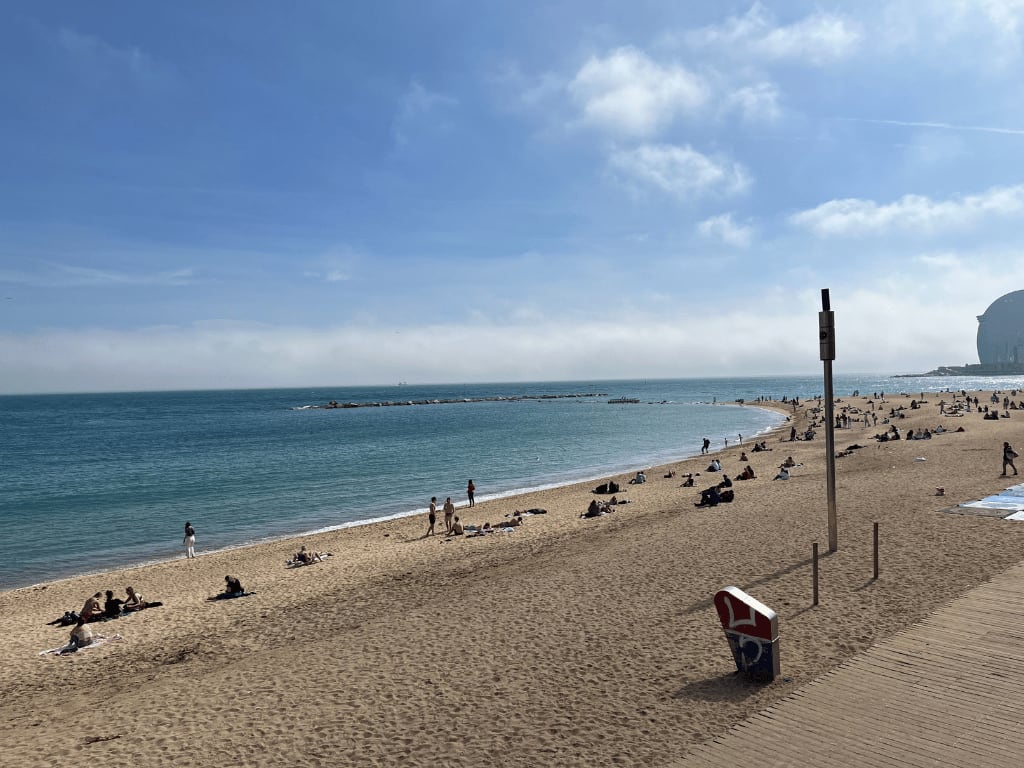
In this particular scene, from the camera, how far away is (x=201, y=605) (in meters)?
14.8

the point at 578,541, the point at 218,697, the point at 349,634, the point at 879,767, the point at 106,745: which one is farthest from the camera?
the point at 578,541

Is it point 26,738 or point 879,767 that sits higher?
point 879,767

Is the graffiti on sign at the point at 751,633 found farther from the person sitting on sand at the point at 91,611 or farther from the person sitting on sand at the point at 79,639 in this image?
the person sitting on sand at the point at 91,611

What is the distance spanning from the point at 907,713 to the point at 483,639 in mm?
6075

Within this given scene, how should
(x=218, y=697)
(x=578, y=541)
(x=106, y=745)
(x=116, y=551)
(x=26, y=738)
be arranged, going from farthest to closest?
(x=116, y=551), (x=578, y=541), (x=218, y=697), (x=26, y=738), (x=106, y=745)

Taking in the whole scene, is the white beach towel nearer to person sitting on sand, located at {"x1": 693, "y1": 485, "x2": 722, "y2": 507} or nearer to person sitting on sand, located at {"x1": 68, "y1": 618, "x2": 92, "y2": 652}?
person sitting on sand, located at {"x1": 68, "y1": 618, "x2": 92, "y2": 652}

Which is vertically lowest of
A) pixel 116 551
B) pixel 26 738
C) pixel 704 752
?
pixel 116 551

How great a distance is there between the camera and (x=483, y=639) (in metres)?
10.3

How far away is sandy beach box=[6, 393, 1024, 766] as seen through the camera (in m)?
7.35

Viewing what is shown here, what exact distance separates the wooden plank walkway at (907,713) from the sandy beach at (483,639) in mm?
359

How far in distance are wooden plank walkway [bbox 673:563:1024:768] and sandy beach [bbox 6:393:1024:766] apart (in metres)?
0.36

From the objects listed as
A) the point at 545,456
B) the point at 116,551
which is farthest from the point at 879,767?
the point at 545,456

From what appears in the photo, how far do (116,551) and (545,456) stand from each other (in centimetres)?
3036

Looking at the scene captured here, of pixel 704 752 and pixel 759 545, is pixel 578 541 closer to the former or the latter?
pixel 759 545
